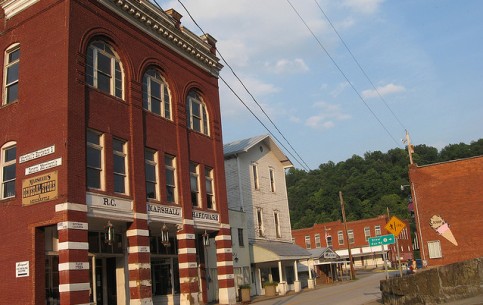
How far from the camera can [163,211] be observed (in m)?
22.5

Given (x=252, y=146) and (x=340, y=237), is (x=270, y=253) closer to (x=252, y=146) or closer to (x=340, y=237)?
(x=252, y=146)

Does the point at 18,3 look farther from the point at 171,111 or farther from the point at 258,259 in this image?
the point at 258,259

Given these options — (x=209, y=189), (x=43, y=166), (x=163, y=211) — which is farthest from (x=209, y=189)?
(x=43, y=166)

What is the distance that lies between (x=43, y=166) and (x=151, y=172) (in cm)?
549

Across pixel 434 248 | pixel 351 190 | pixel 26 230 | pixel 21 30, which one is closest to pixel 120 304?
pixel 26 230

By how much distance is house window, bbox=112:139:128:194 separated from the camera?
66.7 feet

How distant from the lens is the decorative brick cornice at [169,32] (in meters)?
22.2

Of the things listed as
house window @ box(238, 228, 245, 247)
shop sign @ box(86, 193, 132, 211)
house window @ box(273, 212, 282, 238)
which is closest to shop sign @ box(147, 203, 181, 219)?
shop sign @ box(86, 193, 132, 211)

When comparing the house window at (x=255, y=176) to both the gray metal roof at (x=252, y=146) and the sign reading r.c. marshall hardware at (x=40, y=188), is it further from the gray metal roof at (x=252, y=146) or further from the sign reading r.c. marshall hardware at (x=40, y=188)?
the sign reading r.c. marshall hardware at (x=40, y=188)

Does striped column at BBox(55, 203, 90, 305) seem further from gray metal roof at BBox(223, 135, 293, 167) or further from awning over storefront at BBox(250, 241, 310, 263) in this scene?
gray metal roof at BBox(223, 135, 293, 167)

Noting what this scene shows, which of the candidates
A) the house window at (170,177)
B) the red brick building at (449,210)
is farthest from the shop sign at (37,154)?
the red brick building at (449,210)

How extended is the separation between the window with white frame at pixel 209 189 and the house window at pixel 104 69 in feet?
24.1

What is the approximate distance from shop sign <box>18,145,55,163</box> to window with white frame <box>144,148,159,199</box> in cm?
484

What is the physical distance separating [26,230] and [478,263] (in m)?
16.2
